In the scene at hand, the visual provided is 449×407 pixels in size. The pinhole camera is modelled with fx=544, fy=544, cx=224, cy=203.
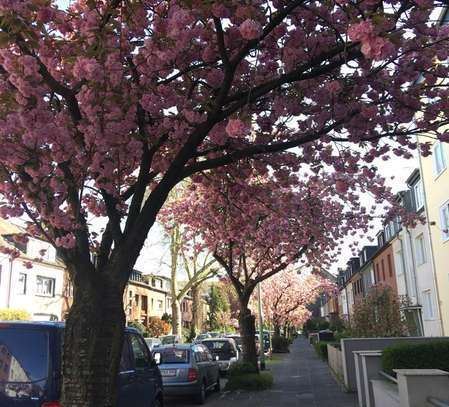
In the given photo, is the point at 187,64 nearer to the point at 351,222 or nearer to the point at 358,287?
the point at 351,222

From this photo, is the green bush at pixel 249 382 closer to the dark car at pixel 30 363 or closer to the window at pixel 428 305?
the dark car at pixel 30 363

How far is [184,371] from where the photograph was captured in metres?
13.4

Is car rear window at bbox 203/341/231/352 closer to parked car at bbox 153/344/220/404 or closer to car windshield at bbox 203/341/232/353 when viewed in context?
car windshield at bbox 203/341/232/353

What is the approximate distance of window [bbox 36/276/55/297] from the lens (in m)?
37.4

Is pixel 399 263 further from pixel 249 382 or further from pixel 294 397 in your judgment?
pixel 294 397

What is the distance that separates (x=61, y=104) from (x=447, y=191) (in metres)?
17.5

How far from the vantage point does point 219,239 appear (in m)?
15.9

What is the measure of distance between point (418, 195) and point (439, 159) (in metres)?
4.41

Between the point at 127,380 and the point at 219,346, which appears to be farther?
the point at 219,346

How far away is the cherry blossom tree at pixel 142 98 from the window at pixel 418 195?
61.3 feet

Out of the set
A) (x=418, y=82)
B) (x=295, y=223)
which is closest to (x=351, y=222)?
(x=295, y=223)

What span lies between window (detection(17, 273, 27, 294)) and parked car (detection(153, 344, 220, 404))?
2296 centimetres

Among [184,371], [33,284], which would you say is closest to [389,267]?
[33,284]

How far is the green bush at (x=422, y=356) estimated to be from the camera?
315 inches
